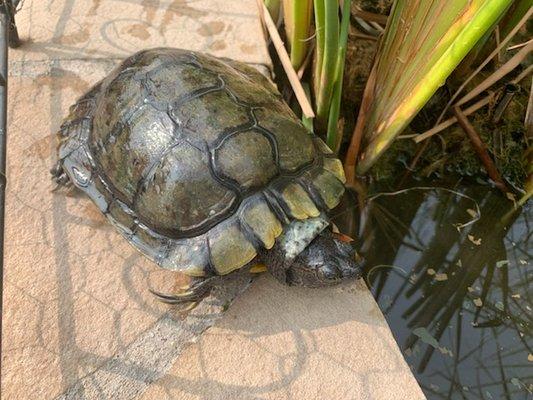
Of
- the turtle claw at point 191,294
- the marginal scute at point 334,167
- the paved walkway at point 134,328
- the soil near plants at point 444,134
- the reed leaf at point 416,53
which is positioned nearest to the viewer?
the reed leaf at point 416,53

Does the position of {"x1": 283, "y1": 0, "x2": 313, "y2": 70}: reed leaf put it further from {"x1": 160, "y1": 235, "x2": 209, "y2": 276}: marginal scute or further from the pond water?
{"x1": 160, "y1": 235, "x2": 209, "y2": 276}: marginal scute

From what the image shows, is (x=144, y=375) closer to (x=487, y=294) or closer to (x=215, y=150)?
(x=215, y=150)

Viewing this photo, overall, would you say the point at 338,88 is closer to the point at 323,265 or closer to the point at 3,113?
the point at 323,265

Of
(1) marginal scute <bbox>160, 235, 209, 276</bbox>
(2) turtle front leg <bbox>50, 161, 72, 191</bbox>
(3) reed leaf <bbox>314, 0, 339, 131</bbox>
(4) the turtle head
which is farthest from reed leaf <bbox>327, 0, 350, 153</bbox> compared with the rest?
(2) turtle front leg <bbox>50, 161, 72, 191</bbox>

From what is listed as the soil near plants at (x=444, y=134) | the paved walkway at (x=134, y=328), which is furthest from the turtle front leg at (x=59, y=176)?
the soil near plants at (x=444, y=134)

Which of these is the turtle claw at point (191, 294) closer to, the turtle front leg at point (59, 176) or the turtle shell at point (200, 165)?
the turtle shell at point (200, 165)

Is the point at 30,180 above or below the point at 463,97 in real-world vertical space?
below

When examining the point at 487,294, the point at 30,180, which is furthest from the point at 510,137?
the point at 30,180
